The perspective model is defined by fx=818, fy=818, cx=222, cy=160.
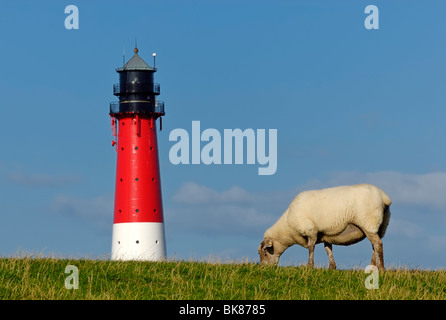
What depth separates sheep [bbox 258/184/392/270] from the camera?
24.3m

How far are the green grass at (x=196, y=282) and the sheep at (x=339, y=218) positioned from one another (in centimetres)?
214

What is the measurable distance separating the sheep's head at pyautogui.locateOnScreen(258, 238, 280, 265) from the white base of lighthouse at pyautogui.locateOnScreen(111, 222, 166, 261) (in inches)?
603

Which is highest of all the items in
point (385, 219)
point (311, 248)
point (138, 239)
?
point (385, 219)

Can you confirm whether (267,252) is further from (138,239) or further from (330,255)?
(138,239)

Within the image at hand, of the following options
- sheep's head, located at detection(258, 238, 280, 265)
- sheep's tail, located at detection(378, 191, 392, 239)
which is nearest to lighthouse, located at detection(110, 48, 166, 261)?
sheep's head, located at detection(258, 238, 280, 265)

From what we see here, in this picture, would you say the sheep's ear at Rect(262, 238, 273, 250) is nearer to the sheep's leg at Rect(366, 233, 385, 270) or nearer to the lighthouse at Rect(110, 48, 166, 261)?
the sheep's leg at Rect(366, 233, 385, 270)

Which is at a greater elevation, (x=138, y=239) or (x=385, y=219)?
(x=385, y=219)

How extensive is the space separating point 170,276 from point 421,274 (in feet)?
24.2

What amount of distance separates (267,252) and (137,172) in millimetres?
16755

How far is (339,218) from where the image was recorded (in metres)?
24.6

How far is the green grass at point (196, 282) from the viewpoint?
17.9 metres

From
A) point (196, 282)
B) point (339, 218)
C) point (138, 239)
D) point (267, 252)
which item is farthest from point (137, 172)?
point (196, 282)

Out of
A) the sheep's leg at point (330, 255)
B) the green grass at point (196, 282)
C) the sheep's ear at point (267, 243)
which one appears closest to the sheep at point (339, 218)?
the sheep's leg at point (330, 255)
